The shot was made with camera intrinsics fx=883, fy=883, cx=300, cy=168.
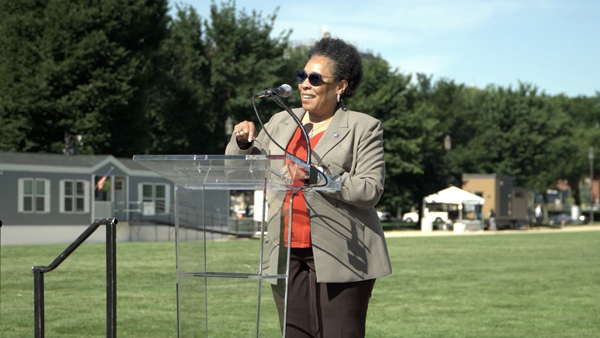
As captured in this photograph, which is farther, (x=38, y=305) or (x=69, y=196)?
(x=69, y=196)

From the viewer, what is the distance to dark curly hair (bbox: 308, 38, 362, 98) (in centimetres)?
430

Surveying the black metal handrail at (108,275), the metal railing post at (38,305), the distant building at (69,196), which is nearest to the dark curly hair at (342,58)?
the black metal handrail at (108,275)

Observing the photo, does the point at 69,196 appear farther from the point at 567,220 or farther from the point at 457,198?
the point at 567,220

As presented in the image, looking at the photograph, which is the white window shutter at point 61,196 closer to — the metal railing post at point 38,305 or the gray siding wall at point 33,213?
the gray siding wall at point 33,213

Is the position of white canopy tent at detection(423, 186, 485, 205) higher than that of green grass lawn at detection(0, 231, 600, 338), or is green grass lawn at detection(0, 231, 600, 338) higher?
white canopy tent at detection(423, 186, 485, 205)

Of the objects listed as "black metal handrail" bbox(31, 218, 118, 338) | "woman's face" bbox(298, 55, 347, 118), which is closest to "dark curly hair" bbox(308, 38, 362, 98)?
"woman's face" bbox(298, 55, 347, 118)

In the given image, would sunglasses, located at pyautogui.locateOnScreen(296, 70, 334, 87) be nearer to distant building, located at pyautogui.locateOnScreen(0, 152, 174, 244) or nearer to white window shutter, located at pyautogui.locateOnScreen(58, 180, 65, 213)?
distant building, located at pyautogui.locateOnScreen(0, 152, 174, 244)

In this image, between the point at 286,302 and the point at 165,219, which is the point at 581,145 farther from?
the point at 286,302

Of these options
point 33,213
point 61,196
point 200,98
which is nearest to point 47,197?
point 61,196

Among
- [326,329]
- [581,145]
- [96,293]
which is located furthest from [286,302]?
[581,145]

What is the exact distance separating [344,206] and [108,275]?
1.41m

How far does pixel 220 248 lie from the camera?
3.97 meters

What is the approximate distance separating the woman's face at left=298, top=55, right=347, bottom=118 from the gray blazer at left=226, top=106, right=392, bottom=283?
7 centimetres

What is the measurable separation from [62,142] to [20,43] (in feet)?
16.9
